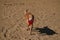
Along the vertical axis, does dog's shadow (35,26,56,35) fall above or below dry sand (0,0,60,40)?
below

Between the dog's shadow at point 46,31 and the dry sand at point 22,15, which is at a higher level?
the dry sand at point 22,15

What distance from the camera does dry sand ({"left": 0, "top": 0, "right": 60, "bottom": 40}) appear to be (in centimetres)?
663

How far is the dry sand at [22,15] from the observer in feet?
21.8

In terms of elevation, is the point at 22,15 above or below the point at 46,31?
above

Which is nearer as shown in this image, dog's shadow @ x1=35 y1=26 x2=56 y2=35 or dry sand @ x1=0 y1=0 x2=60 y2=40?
dry sand @ x1=0 y1=0 x2=60 y2=40

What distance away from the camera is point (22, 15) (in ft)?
27.8

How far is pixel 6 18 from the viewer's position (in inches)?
314

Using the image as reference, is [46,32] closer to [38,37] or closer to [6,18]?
[38,37]

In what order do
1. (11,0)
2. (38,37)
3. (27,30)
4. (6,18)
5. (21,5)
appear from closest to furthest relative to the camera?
1. (38,37)
2. (27,30)
3. (6,18)
4. (21,5)
5. (11,0)

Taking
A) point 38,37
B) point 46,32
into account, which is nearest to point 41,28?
point 46,32

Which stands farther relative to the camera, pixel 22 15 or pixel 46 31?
pixel 22 15

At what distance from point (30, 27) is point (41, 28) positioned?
71 centimetres

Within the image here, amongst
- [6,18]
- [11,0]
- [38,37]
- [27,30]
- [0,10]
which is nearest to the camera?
[38,37]

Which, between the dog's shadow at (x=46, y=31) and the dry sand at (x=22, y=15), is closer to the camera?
the dry sand at (x=22, y=15)
